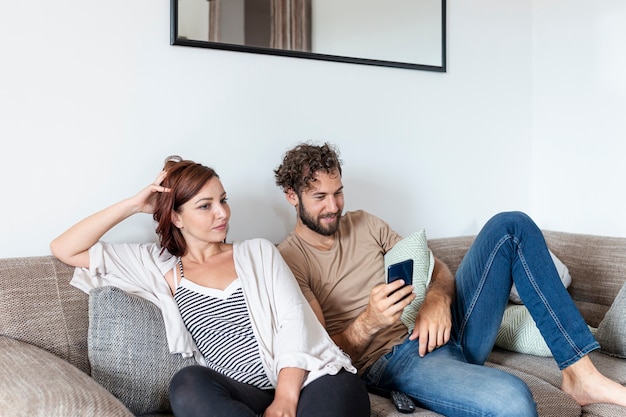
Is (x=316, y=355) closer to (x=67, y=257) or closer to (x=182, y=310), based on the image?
(x=182, y=310)

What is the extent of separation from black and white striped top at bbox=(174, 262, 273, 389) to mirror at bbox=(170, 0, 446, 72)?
91cm

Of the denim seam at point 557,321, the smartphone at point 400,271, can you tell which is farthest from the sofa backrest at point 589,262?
the smartphone at point 400,271

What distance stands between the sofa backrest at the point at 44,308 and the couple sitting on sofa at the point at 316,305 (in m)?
0.06

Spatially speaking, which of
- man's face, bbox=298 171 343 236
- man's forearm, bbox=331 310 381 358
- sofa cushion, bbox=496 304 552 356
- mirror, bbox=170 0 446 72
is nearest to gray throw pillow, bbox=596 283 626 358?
sofa cushion, bbox=496 304 552 356

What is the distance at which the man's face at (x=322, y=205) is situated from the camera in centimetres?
218

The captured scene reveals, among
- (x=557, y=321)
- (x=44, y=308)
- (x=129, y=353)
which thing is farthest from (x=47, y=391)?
(x=557, y=321)

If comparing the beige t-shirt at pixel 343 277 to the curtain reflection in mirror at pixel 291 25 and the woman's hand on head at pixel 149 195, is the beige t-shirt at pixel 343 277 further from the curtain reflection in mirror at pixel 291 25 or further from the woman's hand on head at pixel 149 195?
the curtain reflection in mirror at pixel 291 25

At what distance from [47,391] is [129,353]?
1.08 feet

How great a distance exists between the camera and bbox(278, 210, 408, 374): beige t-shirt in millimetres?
2131

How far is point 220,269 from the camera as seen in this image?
1.99 m

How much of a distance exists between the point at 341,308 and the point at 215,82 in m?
0.91

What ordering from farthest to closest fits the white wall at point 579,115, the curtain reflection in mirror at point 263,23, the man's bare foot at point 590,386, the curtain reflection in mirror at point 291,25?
1. the white wall at point 579,115
2. the curtain reflection in mirror at point 291,25
3. the curtain reflection in mirror at point 263,23
4. the man's bare foot at point 590,386

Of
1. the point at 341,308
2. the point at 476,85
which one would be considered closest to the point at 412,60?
the point at 476,85

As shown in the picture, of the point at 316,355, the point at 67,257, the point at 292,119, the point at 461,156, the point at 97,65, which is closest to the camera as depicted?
the point at 316,355
